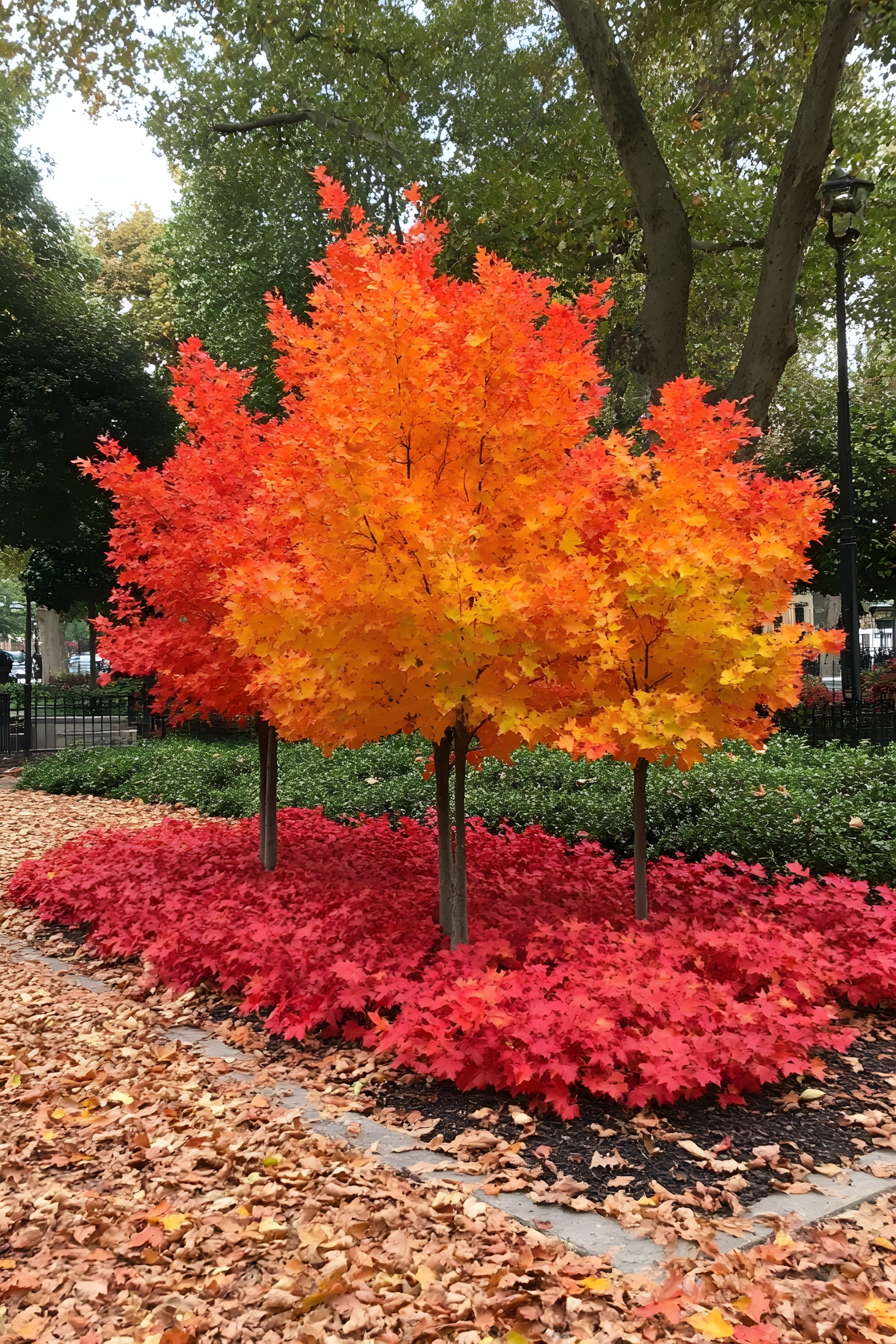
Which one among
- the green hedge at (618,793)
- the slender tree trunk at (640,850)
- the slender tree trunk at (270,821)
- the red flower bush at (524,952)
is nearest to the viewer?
the red flower bush at (524,952)

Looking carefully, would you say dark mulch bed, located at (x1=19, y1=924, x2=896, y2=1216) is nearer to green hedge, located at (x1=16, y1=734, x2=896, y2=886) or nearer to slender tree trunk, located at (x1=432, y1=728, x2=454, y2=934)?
slender tree trunk, located at (x1=432, y1=728, x2=454, y2=934)

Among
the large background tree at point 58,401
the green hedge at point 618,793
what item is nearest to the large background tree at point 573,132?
the large background tree at point 58,401

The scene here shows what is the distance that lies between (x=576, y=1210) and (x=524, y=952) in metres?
2.16

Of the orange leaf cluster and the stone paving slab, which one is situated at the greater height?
the orange leaf cluster

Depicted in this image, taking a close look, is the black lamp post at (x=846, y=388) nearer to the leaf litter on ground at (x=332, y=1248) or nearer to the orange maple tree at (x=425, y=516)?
the orange maple tree at (x=425, y=516)

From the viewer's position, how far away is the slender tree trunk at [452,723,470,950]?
199 inches

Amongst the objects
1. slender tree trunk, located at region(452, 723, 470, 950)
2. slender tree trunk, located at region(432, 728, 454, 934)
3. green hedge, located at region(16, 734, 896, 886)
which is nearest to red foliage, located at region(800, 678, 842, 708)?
green hedge, located at region(16, 734, 896, 886)

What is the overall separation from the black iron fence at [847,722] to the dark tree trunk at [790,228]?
3.81m

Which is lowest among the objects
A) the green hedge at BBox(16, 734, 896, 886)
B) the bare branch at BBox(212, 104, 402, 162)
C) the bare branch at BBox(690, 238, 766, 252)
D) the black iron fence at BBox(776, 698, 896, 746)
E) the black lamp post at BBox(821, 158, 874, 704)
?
the green hedge at BBox(16, 734, 896, 886)

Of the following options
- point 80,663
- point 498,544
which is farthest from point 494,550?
point 80,663

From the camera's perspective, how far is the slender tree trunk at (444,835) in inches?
210

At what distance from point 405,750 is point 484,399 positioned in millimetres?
7797

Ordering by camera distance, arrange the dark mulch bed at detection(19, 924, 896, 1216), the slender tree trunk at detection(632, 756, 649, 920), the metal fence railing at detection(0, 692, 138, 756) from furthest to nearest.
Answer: the metal fence railing at detection(0, 692, 138, 756) < the slender tree trunk at detection(632, 756, 649, 920) < the dark mulch bed at detection(19, 924, 896, 1216)

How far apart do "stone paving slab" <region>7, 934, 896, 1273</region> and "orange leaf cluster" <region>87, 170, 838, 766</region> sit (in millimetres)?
1760
